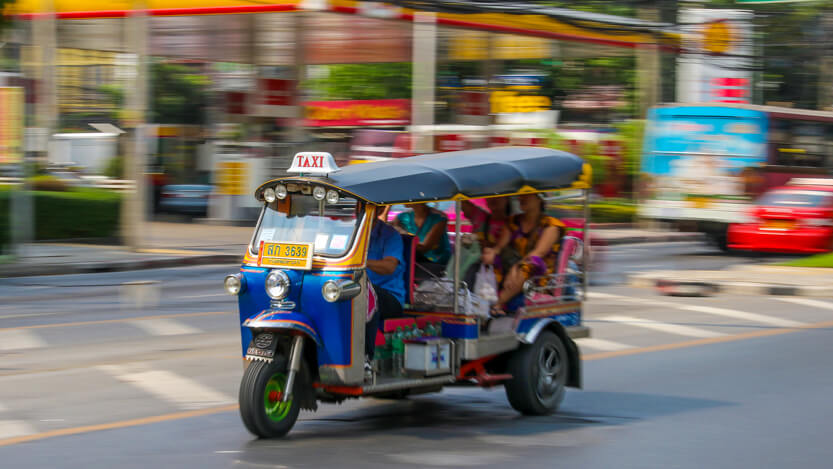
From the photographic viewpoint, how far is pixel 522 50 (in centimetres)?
3244

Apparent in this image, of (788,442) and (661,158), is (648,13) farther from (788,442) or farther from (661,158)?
(788,442)

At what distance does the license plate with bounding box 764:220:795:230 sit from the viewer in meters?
23.0

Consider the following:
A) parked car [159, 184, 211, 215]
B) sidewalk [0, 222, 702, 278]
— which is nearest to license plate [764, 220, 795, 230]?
sidewalk [0, 222, 702, 278]

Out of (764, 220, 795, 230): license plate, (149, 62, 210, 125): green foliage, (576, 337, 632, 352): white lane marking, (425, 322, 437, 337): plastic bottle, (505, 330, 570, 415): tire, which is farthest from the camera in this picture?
(149, 62, 210, 125): green foliage

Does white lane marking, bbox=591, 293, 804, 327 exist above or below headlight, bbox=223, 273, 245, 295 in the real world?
below

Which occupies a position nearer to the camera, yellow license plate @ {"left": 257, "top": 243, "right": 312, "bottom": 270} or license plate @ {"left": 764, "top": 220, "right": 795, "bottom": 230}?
yellow license plate @ {"left": 257, "top": 243, "right": 312, "bottom": 270}

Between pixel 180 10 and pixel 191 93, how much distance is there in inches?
728

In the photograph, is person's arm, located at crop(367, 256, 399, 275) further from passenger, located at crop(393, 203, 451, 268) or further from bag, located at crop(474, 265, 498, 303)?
bag, located at crop(474, 265, 498, 303)

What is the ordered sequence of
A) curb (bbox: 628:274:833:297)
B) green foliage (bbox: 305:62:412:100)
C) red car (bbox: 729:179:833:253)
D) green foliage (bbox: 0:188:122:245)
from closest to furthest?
1. curb (bbox: 628:274:833:297)
2. green foliage (bbox: 0:188:122:245)
3. red car (bbox: 729:179:833:253)
4. green foliage (bbox: 305:62:412:100)

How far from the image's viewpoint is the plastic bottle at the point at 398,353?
300 inches

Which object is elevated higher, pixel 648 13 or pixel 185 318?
pixel 648 13

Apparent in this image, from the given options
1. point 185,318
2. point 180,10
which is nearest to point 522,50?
point 180,10

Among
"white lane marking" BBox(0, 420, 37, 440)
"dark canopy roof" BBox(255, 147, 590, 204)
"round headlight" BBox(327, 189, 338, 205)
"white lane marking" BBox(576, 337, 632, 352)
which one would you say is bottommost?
"white lane marking" BBox(576, 337, 632, 352)

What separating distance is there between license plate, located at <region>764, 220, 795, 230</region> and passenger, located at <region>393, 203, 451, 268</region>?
16.4 metres
